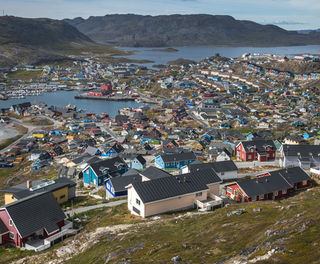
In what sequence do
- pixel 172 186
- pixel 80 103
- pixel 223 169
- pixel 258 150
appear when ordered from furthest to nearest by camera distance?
pixel 80 103, pixel 258 150, pixel 223 169, pixel 172 186

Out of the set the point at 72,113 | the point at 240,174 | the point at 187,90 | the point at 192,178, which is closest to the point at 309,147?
the point at 240,174

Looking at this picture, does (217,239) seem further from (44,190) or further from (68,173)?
(68,173)

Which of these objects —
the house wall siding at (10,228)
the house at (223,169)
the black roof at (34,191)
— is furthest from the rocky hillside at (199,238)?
the house at (223,169)

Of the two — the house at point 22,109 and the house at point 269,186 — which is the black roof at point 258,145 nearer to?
the house at point 269,186

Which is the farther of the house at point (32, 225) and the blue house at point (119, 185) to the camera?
the blue house at point (119, 185)

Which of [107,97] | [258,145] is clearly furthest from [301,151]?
[107,97]

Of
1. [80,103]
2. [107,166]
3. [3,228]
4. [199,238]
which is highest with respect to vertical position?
[199,238]

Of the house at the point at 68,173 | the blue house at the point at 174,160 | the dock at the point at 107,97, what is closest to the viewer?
the house at the point at 68,173
